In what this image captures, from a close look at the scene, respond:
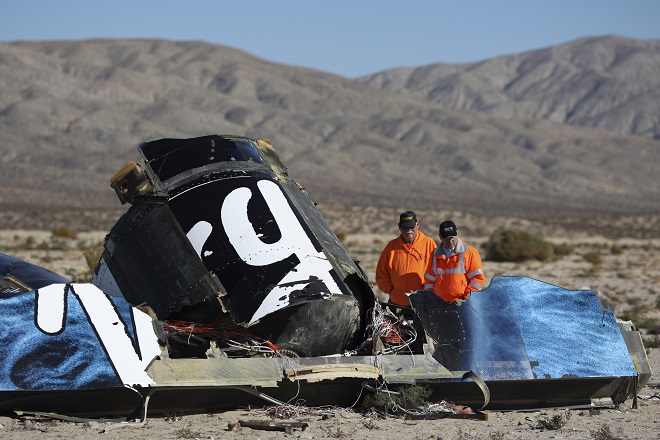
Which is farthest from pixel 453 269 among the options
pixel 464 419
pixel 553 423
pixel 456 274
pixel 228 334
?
pixel 228 334

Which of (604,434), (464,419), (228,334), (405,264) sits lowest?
(604,434)

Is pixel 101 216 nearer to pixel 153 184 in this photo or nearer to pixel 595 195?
pixel 153 184

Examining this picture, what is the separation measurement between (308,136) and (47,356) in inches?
5112

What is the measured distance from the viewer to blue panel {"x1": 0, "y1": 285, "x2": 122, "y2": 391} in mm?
8492

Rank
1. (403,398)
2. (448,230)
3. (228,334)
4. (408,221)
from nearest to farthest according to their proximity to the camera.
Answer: (403,398)
(228,334)
(448,230)
(408,221)

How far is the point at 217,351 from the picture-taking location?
930cm

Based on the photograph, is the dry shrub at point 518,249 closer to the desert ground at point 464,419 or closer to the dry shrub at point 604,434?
the desert ground at point 464,419

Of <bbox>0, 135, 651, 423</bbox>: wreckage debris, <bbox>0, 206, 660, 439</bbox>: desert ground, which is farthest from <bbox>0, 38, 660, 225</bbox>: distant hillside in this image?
<bbox>0, 135, 651, 423</bbox>: wreckage debris

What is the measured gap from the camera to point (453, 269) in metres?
10.4

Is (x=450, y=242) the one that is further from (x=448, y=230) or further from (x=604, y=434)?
(x=604, y=434)

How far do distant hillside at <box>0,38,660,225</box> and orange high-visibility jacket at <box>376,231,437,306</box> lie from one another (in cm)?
7684

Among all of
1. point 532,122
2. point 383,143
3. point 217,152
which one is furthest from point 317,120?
point 217,152

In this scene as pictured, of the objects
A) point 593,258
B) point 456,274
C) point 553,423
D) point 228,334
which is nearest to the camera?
point 553,423

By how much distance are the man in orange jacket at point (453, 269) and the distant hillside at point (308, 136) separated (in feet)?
254
